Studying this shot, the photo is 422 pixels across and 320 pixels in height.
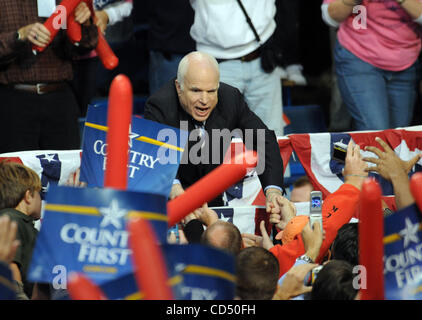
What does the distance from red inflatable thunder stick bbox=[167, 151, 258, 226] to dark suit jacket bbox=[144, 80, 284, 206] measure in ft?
6.62

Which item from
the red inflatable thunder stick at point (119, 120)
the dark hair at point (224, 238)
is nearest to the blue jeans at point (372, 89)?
the dark hair at point (224, 238)

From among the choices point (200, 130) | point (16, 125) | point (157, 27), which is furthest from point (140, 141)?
point (157, 27)

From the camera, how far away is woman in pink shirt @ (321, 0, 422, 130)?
480 cm

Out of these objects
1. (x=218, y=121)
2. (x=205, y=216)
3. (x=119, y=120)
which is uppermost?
(x=218, y=121)

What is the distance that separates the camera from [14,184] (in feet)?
10.9

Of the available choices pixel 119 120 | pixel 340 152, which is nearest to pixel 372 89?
pixel 340 152

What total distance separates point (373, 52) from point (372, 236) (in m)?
3.29

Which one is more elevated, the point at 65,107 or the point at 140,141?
the point at 65,107

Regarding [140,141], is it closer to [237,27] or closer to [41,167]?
[41,167]

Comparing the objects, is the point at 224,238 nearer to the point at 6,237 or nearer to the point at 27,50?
the point at 6,237

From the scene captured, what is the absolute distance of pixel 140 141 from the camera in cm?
278

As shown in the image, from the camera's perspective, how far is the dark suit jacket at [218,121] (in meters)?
4.02
